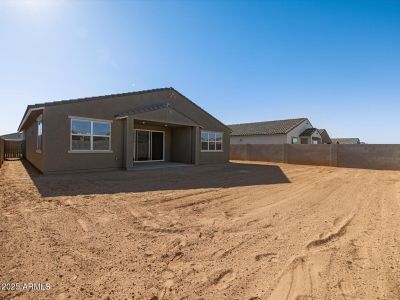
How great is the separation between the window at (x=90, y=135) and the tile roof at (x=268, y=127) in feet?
67.3

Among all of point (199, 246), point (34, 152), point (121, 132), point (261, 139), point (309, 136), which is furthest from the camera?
point (261, 139)

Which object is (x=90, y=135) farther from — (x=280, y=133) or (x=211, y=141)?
(x=280, y=133)

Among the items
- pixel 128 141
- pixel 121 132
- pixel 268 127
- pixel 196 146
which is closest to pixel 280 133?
pixel 268 127

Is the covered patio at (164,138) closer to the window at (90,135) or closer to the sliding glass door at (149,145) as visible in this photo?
the sliding glass door at (149,145)

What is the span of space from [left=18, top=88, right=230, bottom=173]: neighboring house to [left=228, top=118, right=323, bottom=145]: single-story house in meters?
11.6

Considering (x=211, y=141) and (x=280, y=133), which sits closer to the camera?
(x=211, y=141)

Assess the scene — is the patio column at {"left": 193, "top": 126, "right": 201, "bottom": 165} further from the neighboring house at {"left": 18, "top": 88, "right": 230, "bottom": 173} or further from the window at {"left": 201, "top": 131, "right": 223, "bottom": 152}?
the window at {"left": 201, "top": 131, "right": 223, "bottom": 152}

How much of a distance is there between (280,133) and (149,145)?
54.2 ft

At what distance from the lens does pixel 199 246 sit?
3943mm

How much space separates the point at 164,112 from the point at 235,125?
78.1 feet

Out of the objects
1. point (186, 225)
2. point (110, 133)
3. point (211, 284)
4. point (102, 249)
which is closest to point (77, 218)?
point (102, 249)

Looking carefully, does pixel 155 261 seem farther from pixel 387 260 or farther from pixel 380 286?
pixel 387 260

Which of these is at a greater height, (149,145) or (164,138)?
(164,138)

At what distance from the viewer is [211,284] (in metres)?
2.90
